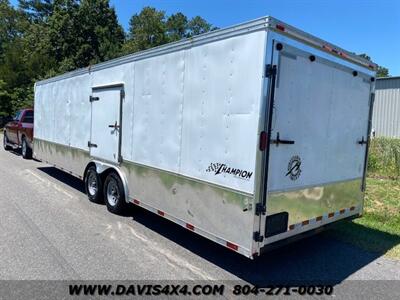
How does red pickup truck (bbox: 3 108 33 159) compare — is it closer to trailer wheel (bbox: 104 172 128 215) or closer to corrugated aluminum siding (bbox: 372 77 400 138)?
trailer wheel (bbox: 104 172 128 215)

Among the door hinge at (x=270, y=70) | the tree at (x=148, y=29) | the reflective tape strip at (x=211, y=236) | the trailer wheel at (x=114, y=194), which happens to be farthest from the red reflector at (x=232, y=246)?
the tree at (x=148, y=29)

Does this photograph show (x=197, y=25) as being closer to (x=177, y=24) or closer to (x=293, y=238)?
(x=177, y=24)

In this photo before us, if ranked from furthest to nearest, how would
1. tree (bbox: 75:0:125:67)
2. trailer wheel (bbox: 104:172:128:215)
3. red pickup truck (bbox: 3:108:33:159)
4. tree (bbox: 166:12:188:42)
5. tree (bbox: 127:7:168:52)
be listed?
tree (bbox: 166:12:188:42)
tree (bbox: 127:7:168:52)
tree (bbox: 75:0:125:67)
red pickup truck (bbox: 3:108:33:159)
trailer wheel (bbox: 104:172:128:215)

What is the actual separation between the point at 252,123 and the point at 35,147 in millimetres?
9400

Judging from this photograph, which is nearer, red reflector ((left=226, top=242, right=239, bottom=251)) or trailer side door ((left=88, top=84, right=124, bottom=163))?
red reflector ((left=226, top=242, right=239, bottom=251))

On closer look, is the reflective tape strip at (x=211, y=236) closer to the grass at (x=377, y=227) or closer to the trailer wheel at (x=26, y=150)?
the grass at (x=377, y=227)

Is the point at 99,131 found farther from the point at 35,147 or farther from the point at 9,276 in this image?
the point at 35,147

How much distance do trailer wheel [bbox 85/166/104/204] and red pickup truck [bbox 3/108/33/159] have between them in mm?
7337

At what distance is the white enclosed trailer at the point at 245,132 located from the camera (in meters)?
4.03

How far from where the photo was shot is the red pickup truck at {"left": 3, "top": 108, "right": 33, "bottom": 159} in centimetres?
1420

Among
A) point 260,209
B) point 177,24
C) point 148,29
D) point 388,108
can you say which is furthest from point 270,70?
point 177,24

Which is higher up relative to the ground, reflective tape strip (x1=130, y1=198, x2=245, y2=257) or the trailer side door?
the trailer side door

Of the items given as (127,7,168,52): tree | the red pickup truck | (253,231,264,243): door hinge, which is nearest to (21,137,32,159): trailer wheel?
the red pickup truck

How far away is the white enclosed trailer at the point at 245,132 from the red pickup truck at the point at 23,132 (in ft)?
29.4
